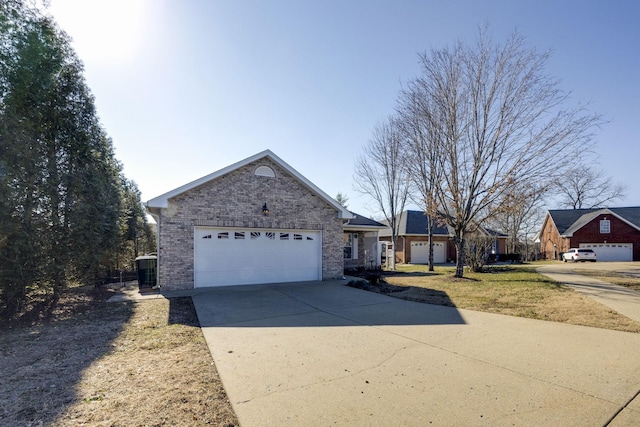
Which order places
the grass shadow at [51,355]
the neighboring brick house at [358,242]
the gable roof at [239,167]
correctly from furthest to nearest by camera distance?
the neighboring brick house at [358,242], the gable roof at [239,167], the grass shadow at [51,355]

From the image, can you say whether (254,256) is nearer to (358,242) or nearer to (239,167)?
(239,167)

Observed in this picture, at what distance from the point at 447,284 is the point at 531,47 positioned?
10642mm

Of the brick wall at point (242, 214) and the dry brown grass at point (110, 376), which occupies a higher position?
the brick wall at point (242, 214)

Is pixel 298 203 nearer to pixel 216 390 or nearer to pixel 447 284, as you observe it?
pixel 447 284

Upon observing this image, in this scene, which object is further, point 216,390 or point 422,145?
point 422,145

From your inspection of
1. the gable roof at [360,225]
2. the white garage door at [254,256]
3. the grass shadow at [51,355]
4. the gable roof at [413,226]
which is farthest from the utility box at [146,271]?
the gable roof at [413,226]

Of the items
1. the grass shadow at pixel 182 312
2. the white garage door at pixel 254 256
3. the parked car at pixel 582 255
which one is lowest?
the parked car at pixel 582 255

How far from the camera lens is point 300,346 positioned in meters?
5.32

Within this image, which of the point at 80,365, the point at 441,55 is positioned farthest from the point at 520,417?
the point at 441,55

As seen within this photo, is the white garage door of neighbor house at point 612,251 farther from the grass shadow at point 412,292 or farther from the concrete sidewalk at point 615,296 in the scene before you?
the grass shadow at point 412,292

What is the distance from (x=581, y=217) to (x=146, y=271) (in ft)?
139

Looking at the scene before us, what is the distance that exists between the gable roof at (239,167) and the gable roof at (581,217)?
3296cm

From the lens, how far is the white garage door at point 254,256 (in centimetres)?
1159

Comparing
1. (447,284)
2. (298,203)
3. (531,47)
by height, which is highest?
(531,47)
